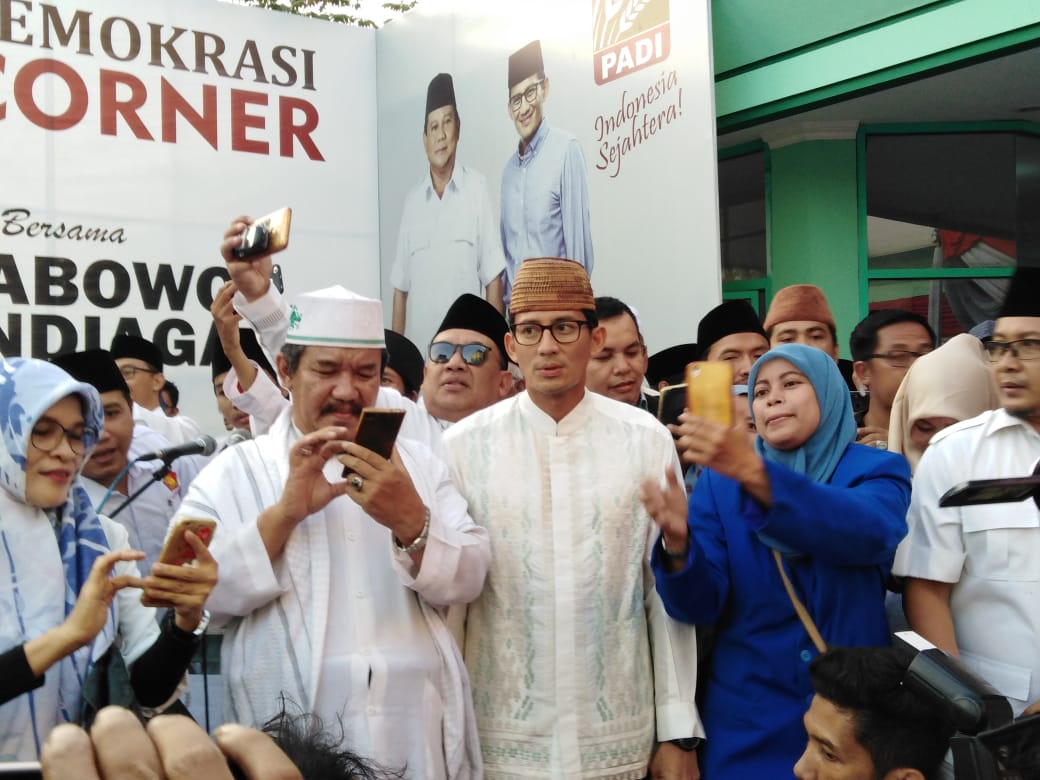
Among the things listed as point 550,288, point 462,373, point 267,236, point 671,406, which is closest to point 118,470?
point 462,373

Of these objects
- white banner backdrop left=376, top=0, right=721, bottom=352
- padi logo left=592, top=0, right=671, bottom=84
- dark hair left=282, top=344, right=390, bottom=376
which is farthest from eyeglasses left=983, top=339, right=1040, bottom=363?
padi logo left=592, top=0, right=671, bottom=84

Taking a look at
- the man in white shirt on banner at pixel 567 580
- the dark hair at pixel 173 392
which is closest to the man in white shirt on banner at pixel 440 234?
the dark hair at pixel 173 392

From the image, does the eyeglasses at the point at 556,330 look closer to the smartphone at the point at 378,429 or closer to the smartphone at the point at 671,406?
the smartphone at the point at 671,406

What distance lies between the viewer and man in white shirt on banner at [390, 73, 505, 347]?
801 cm

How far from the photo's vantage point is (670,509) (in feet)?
8.91

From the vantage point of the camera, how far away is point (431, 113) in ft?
27.6

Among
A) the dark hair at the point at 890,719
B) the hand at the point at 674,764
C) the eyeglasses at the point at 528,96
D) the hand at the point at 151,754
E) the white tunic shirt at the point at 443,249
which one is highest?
the eyeglasses at the point at 528,96

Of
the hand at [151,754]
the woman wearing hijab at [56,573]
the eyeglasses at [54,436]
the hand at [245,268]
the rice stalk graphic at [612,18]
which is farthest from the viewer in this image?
the rice stalk graphic at [612,18]

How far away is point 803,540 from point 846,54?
5005 millimetres

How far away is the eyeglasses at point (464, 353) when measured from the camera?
13.8 feet

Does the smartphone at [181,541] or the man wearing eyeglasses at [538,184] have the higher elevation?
the man wearing eyeglasses at [538,184]

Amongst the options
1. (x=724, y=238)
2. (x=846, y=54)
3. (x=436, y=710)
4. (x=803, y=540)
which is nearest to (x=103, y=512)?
(x=436, y=710)

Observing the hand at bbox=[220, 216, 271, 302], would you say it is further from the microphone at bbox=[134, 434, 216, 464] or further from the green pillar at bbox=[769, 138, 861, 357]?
the green pillar at bbox=[769, 138, 861, 357]

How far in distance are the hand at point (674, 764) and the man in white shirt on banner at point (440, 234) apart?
5170 millimetres
